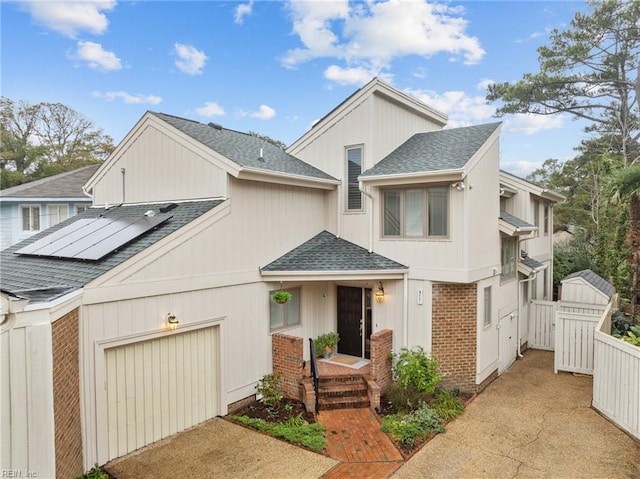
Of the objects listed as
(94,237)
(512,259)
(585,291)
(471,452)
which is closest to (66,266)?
(94,237)

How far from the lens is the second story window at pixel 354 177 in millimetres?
10680

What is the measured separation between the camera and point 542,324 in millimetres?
13000

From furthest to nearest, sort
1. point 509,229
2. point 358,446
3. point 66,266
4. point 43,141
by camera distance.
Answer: point 43,141 → point 509,229 → point 66,266 → point 358,446

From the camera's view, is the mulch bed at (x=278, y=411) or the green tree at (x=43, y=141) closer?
the mulch bed at (x=278, y=411)

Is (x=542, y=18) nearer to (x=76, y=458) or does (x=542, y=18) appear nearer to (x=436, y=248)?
(x=436, y=248)

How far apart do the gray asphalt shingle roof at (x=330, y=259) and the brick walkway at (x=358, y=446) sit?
3287 millimetres

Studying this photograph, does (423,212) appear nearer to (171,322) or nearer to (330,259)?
(330,259)

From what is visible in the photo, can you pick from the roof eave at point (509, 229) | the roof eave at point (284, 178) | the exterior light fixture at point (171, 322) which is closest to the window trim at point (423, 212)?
the roof eave at point (284, 178)

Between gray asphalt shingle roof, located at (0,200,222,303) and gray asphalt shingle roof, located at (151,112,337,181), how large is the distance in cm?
156

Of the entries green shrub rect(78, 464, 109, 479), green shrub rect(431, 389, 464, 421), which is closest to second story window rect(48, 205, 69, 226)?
green shrub rect(78, 464, 109, 479)

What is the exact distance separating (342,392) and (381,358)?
3.99 feet

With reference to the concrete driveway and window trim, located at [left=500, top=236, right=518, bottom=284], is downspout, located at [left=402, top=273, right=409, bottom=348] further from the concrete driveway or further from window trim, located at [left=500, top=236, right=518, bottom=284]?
window trim, located at [left=500, top=236, right=518, bottom=284]

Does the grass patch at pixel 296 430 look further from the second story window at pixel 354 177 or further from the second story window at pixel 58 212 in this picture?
the second story window at pixel 58 212

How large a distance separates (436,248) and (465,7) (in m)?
9.51
